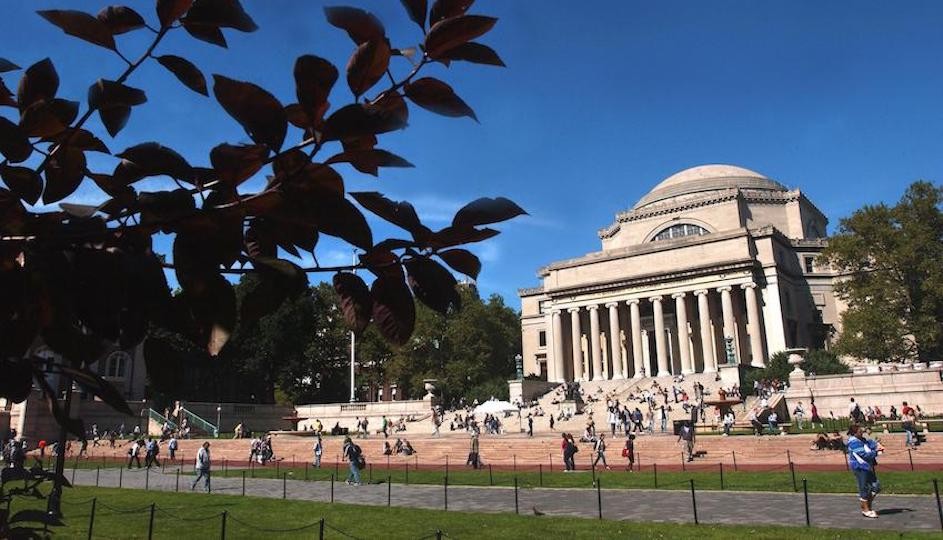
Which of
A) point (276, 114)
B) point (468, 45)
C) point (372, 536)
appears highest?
point (468, 45)

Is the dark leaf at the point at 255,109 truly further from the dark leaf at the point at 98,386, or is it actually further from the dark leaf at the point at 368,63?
the dark leaf at the point at 98,386

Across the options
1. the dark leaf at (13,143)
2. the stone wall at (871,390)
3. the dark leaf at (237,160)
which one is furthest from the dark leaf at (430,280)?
the stone wall at (871,390)

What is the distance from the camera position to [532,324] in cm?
9331

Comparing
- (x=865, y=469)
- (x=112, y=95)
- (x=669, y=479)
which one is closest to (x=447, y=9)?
(x=112, y=95)

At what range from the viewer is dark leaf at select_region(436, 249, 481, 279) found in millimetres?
2234

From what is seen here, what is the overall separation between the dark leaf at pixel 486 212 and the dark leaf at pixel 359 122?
1.16ft

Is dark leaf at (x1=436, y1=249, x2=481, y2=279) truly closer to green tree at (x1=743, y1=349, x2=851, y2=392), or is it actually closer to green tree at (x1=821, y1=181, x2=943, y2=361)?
green tree at (x1=743, y1=349, x2=851, y2=392)

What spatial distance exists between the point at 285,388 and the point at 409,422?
22.2 meters

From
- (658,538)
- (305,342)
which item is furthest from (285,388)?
(658,538)

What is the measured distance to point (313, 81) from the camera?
5.91ft

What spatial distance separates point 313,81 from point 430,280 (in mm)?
730

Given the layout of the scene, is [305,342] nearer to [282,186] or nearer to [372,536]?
[372,536]

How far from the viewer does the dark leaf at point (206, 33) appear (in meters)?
1.99

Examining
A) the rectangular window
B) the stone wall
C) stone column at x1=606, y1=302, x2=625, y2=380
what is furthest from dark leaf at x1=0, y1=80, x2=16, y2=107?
the rectangular window
